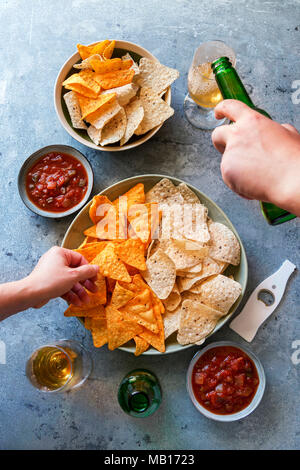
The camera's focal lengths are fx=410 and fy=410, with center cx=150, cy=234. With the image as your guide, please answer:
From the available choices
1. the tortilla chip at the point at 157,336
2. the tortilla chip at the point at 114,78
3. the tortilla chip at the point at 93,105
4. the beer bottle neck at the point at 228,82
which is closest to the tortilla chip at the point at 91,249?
the tortilla chip at the point at 157,336

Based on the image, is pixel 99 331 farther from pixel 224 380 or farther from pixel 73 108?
pixel 73 108

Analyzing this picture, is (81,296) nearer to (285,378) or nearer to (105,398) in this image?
(105,398)

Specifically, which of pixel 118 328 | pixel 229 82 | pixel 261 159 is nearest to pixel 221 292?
pixel 118 328

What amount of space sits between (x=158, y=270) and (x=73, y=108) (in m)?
0.82

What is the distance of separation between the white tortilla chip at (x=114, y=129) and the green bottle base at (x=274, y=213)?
695mm

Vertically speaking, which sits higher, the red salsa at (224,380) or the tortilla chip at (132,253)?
the tortilla chip at (132,253)

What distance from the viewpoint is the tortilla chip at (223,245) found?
178 centimetres

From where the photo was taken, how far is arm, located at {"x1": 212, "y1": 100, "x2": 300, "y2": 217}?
1188 millimetres

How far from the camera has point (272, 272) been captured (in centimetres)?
197

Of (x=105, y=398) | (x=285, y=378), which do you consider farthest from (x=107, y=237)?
(x=285, y=378)

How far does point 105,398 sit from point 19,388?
1.37 ft

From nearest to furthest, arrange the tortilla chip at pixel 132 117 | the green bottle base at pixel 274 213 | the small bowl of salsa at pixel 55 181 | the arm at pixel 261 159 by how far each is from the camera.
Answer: the arm at pixel 261 159
the green bottle base at pixel 274 213
the tortilla chip at pixel 132 117
the small bowl of salsa at pixel 55 181

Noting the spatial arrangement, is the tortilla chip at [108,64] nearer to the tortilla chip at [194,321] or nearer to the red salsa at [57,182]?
the red salsa at [57,182]

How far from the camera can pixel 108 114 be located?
70.1 inches
